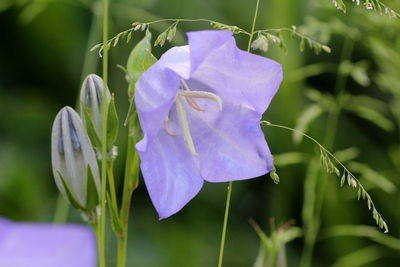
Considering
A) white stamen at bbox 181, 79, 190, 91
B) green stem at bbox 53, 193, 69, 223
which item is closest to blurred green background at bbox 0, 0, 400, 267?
green stem at bbox 53, 193, 69, 223

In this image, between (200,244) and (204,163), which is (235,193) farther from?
(204,163)

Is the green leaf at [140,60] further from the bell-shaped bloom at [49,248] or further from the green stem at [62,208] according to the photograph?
the green stem at [62,208]

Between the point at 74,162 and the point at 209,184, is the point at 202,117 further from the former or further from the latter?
the point at 209,184

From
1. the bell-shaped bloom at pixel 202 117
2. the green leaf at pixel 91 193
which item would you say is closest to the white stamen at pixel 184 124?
the bell-shaped bloom at pixel 202 117

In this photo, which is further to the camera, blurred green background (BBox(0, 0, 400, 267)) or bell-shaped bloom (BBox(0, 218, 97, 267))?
blurred green background (BBox(0, 0, 400, 267))

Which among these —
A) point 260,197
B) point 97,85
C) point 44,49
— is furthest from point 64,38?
point 97,85

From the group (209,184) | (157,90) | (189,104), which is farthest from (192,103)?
(209,184)

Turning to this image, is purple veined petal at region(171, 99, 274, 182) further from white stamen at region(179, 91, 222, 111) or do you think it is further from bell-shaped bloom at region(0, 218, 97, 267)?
bell-shaped bloom at region(0, 218, 97, 267)
